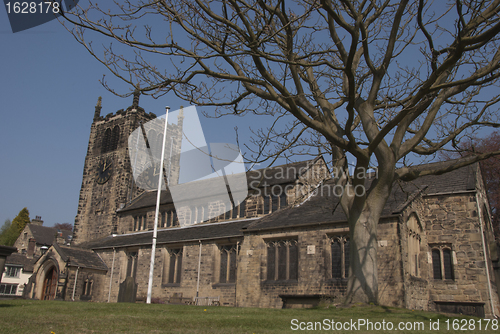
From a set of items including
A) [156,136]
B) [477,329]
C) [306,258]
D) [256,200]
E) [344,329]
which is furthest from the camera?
[156,136]

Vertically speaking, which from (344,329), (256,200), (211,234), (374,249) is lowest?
(344,329)

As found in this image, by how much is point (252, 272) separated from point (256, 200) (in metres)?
7.07

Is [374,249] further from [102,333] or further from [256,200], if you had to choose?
[256,200]

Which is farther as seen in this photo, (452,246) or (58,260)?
(58,260)

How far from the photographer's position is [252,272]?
2064 cm

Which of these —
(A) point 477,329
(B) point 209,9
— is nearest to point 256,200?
(B) point 209,9

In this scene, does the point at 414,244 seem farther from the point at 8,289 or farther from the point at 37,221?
the point at 37,221

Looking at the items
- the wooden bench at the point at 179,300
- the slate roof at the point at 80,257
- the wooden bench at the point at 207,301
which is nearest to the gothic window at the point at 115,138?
the slate roof at the point at 80,257

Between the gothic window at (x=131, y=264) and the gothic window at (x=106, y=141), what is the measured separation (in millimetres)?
19920

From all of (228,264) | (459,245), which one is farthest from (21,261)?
(459,245)

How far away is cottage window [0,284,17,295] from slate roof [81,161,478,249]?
26.0 metres

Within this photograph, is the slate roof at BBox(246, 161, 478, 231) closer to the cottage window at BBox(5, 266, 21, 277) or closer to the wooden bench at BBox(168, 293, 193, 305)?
the wooden bench at BBox(168, 293, 193, 305)

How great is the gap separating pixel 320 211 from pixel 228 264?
277 inches

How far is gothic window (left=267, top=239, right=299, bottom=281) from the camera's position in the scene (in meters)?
19.8
